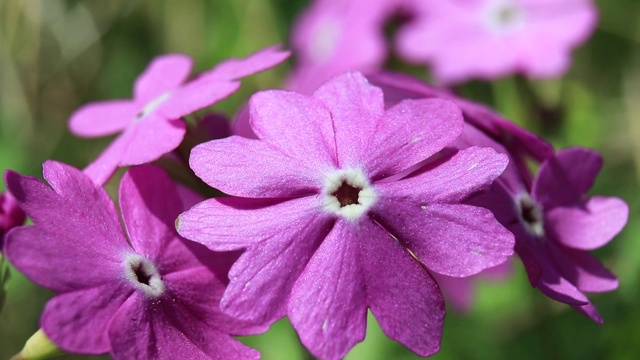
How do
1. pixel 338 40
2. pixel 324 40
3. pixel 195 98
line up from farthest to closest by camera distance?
1. pixel 324 40
2. pixel 338 40
3. pixel 195 98

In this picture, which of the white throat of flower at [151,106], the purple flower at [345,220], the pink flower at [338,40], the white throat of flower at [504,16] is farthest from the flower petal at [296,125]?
the white throat of flower at [504,16]

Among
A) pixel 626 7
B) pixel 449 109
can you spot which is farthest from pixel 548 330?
pixel 626 7

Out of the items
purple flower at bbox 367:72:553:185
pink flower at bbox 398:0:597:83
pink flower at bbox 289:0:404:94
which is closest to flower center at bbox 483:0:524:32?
pink flower at bbox 398:0:597:83

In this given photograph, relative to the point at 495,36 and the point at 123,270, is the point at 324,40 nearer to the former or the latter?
the point at 495,36

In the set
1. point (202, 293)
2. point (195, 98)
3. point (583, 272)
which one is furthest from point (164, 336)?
point (583, 272)

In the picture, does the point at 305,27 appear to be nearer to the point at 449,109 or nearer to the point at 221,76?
the point at 221,76

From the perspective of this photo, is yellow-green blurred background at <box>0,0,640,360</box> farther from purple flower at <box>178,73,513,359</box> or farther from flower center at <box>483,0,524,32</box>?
purple flower at <box>178,73,513,359</box>
